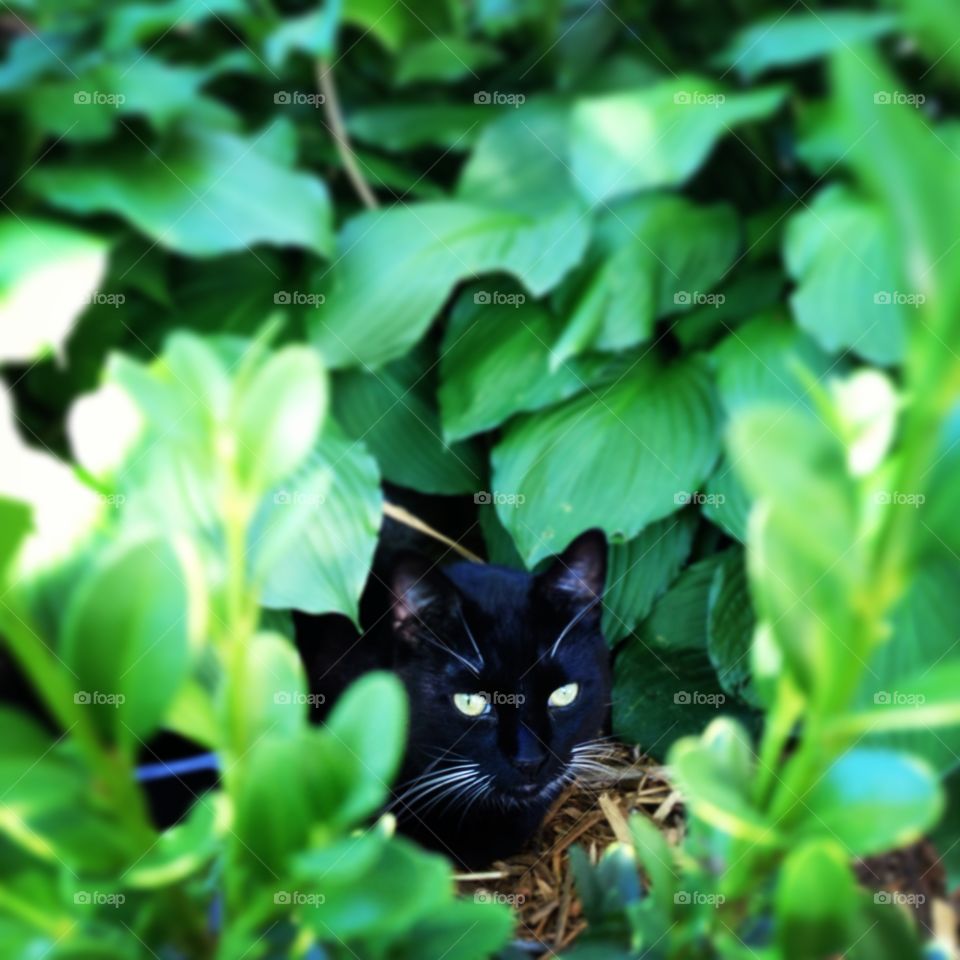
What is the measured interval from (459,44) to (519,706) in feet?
2.89

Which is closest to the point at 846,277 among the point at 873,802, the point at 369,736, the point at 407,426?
the point at 407,426

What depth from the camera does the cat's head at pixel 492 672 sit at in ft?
4.50

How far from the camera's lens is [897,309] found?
3.61 feet

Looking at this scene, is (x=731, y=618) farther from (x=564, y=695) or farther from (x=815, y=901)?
(x=815, y=901)

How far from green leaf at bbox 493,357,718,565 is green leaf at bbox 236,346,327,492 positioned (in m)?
0.73

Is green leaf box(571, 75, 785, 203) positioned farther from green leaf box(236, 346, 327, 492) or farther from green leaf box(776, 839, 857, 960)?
green leaf box(776, 839, 857, 960)

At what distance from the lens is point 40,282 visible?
3.05 feet

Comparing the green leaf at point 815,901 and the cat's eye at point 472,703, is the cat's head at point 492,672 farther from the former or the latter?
the green leaf at point 815,901

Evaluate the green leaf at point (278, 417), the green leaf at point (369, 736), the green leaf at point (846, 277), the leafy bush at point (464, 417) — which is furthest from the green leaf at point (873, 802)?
the green leaf at point (846, 277)

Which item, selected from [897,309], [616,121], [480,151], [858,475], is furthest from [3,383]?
[897,309]

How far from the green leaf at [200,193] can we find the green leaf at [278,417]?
479mm

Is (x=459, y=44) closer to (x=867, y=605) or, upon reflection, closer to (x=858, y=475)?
(x=858, y=475)

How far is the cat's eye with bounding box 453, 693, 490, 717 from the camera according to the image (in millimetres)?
1391

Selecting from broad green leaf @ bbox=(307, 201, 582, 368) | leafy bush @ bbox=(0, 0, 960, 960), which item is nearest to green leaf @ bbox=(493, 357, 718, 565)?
leafy bush @ bbox=(0, 0, 960, 960)
